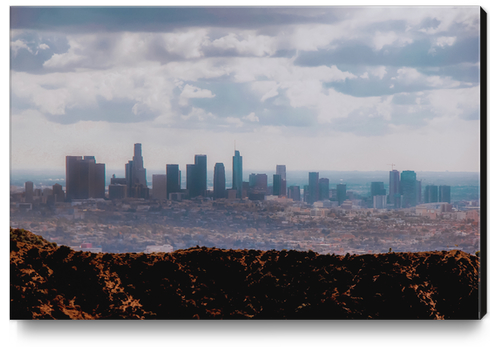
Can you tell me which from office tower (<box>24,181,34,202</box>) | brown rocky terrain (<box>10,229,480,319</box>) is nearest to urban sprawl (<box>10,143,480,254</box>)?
office tower (<box>24,181,34,202</box>)

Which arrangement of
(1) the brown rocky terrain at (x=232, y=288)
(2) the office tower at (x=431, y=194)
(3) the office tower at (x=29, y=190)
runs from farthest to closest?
(2) the office tower at (x=431, y=194) → (3) the office tower at (x=29, y=190) → (1) the brown rocky terrain at (x=232, y=288)

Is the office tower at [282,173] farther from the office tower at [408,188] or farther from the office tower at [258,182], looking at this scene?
the office tower at [408,188]

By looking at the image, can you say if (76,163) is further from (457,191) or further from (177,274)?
(457,191)

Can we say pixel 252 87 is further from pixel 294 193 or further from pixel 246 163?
pixel 294 193

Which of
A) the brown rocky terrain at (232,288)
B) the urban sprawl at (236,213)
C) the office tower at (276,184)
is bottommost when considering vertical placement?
the brown rocky terrain at (232,288)

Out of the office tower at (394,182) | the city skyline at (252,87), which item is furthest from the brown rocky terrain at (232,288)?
the city skyline at (252,87)

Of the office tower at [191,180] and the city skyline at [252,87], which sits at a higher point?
the city skyline at [252,87]

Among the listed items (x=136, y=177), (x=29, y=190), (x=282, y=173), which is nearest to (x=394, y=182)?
(x=282, y=173)

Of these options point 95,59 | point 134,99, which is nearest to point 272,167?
point 134,99
